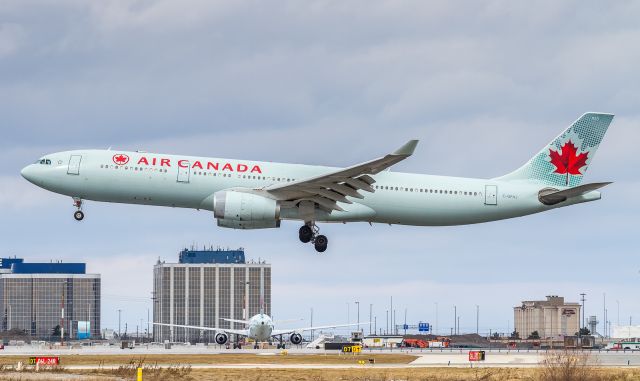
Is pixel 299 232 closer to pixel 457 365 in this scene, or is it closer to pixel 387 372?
pixel 387 372

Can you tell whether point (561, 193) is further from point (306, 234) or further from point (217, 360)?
point (217, 360)

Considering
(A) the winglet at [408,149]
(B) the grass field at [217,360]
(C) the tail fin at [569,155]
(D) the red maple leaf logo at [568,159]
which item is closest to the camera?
(A) the winglet at [408,149]

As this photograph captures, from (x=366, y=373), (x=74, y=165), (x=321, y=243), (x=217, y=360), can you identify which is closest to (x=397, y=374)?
(x=366, y=373)

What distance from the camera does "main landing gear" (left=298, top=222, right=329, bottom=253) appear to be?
67438mm

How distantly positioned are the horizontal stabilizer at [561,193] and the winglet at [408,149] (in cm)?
Result: 1311

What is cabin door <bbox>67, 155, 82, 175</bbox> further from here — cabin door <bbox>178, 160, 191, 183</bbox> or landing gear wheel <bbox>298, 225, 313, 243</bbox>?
landing gear wheel <bbox>298, 225, 313, 243</bbox>

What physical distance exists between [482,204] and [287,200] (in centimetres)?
1269

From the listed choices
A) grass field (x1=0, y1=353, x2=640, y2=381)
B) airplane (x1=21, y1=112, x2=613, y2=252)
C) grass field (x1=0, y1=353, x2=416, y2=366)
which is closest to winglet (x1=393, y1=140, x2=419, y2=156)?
airplane (x1=21, y1=112, x2=613, y2=252)

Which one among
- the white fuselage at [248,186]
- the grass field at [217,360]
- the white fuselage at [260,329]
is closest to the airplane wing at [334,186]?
the white fuselage at [248,186]

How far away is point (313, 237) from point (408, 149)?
11438 millimetres

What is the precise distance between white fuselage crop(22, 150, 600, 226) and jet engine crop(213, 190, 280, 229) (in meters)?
1.22

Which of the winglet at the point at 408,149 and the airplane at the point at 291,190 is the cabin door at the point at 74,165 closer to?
the airplane at the point at 291,190

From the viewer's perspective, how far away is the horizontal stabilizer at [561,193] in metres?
66.1

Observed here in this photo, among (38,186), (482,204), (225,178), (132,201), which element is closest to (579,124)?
(482,204)
